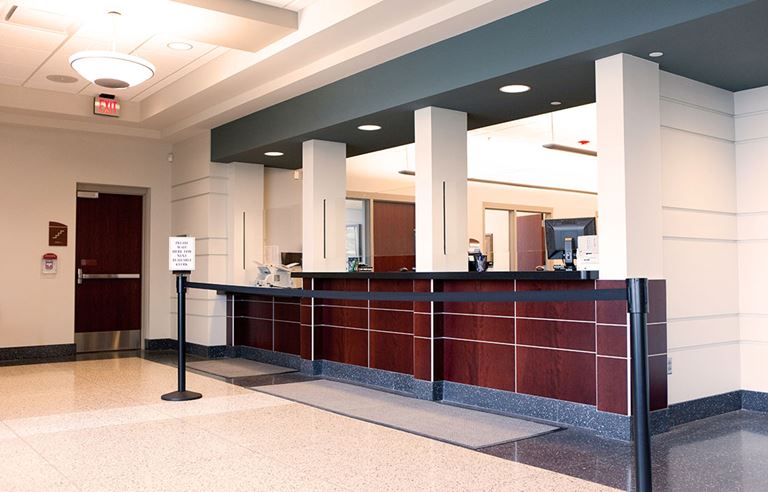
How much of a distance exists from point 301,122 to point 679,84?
3958 mm

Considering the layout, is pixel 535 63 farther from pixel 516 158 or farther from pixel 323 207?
pixel 516 158

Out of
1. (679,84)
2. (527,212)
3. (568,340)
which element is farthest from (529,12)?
(527,212)

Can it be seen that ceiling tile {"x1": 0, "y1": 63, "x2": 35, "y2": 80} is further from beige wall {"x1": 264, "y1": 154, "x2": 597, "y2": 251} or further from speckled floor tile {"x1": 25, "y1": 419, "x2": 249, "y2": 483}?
speckled floor tile {"x1": 25, "y1": 419, "x2": 249, "y2": 483}

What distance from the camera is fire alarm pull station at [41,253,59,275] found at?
31.2ft

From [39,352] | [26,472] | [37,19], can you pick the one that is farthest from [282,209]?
[26,472]

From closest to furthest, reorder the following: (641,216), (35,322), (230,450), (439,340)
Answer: (230,450) < (641,216) < (439,340) < (35,322)

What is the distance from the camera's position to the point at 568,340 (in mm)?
5328

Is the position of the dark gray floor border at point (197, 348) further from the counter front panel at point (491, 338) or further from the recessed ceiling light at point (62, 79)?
the recessed ceiling light at point (62, 79)

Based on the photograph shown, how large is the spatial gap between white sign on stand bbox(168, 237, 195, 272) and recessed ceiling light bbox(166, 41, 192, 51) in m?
2.19

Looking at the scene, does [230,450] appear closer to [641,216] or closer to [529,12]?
[641,216]

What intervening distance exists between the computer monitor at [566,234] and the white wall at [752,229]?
132 centimetres

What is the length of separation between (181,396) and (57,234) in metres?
4.71

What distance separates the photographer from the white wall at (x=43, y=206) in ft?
30.4

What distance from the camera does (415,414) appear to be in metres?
5.60
